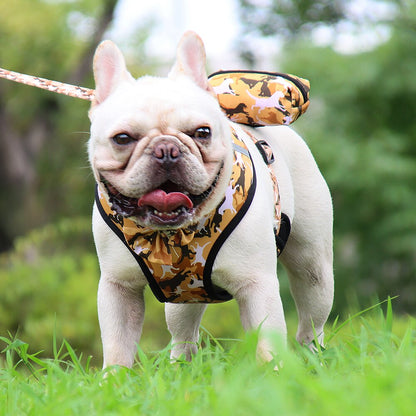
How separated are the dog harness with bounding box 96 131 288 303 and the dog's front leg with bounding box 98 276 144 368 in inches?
7.0

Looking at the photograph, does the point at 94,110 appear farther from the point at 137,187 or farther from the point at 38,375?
the point at 38,375

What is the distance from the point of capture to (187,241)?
3029 mm

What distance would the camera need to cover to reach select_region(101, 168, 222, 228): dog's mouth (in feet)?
9.19

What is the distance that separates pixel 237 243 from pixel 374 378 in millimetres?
1068

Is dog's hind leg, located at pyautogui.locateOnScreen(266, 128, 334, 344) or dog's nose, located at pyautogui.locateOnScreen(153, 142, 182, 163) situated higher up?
dog's nose, located at pyautogui.locateOnScreen(153, 142, 182, 163)

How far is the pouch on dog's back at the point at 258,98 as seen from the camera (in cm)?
374

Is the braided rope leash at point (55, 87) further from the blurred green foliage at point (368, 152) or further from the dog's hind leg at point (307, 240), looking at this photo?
the blurred green foliage at point (368, 152)

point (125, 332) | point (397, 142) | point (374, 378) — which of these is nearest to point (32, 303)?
point (125, 332)

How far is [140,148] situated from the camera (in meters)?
2.79

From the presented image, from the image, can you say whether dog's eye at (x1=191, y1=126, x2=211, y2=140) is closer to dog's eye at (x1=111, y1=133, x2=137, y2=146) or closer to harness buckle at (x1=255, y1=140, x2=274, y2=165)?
dog's eye at (x1=111, y1=133, x2=137, y2=146)

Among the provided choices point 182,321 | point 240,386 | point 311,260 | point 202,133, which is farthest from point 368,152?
point 240,386

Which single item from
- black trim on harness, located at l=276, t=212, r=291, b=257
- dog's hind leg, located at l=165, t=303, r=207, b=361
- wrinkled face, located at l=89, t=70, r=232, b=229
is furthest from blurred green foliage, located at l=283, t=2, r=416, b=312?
wrinkled face, located at l=89, t=70, r=232, b=229

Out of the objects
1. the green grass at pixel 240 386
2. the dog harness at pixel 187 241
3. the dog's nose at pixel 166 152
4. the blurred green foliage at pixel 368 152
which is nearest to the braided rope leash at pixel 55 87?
the dog harness at pixel 187 241

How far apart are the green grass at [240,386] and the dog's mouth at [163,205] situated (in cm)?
54
